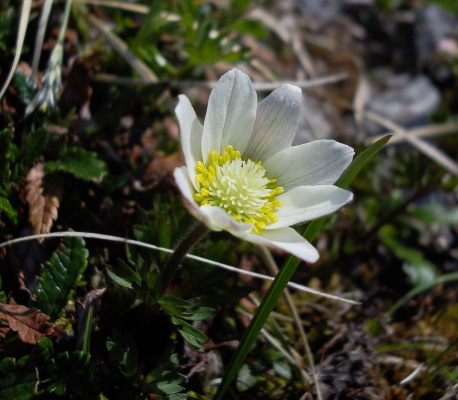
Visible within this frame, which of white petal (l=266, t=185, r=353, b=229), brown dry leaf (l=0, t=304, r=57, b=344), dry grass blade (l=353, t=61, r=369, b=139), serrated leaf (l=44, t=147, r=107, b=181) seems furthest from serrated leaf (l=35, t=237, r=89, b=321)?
dry grass blade (l=353, t=61, r=369, b=139)

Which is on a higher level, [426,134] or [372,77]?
[372,77]

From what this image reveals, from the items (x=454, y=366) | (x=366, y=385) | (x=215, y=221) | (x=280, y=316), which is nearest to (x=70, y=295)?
(x=215, y=221)

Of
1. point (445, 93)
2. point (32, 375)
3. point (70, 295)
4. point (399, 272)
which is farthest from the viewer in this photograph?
point (445, 93)

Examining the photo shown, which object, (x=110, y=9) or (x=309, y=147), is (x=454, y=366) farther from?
(x=110, y=9)

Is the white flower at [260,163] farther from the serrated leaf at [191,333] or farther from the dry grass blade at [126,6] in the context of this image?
the dry grass blade at [126,6]

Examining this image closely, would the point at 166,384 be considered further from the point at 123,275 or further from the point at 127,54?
the point at 127,54

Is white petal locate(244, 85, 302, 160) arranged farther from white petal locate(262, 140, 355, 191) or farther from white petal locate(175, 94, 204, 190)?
white petal locate(175, 94, 204, 190)

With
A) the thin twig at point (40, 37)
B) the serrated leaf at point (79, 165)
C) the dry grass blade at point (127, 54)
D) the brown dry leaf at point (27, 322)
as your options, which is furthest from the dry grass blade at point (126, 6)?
the brown dry leaf at point (27, 322)

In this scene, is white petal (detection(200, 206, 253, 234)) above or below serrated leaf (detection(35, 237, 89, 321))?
above
